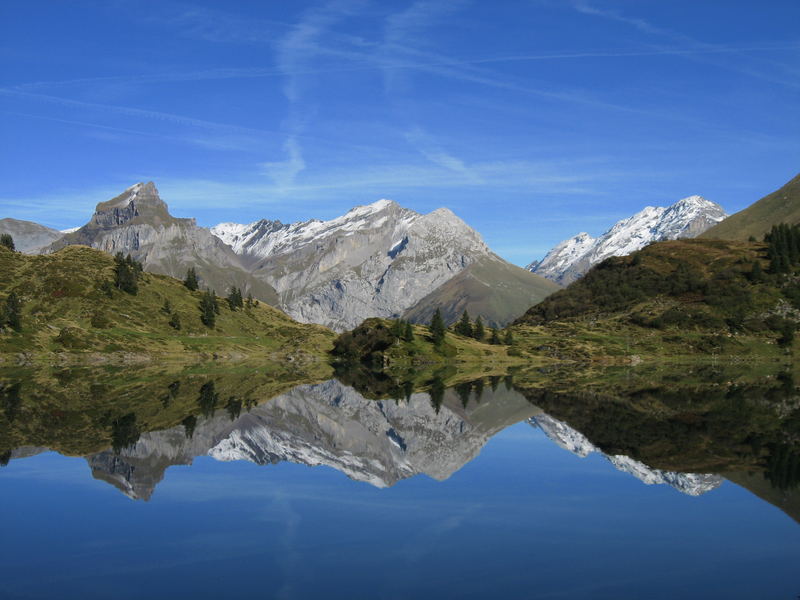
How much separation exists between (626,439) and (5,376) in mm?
103718

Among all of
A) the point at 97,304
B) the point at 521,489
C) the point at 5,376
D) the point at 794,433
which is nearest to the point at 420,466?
the point at 521,489

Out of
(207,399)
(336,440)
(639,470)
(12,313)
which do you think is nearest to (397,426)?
(336,440)

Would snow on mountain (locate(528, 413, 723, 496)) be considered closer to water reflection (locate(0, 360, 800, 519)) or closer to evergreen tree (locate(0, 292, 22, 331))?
water reflection (locate(0, 360, 800, 519))

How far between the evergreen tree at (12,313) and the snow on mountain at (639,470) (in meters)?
148

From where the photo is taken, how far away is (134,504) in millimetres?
36250

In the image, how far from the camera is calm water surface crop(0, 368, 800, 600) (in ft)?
80.4

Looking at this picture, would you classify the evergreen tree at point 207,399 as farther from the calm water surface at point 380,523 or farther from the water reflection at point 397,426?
the calm water surface at point 380,523

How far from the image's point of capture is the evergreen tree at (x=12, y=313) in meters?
169

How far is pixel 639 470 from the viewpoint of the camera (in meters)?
43.6

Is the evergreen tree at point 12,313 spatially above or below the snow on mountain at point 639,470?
above

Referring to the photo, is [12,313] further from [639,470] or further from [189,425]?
[639,470]

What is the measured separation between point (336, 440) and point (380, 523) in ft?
97.8

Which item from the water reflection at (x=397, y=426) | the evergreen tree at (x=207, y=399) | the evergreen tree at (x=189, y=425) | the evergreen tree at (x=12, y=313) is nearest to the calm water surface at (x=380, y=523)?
the water reflection at (x=397, y=426)

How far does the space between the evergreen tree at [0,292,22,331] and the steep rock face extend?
109 m
